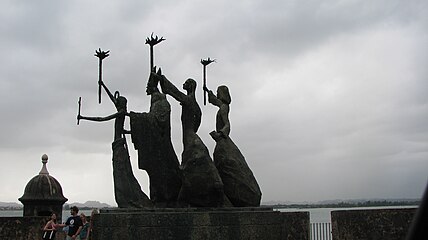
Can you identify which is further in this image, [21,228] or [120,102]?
[21,228]

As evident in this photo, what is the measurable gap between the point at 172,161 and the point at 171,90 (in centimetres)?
147

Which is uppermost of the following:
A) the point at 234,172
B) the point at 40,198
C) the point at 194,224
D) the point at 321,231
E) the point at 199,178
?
the point at 234,172

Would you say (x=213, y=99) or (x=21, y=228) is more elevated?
(x=213, y=99)

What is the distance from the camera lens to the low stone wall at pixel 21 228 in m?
12.4

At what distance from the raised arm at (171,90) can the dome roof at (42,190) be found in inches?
302

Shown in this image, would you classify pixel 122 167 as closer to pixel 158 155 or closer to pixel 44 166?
pixel 158 155

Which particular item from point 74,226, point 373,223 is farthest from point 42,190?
point 373,223

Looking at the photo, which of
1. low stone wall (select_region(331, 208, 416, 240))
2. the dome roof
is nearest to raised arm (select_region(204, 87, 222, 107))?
low stone wall (select_region(331, 208, 416, 240))

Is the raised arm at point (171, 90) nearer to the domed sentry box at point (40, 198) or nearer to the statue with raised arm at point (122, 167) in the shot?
the statue with raised arm at point (122, 167)

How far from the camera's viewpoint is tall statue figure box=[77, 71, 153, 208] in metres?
10.0

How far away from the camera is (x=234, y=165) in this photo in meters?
10.5

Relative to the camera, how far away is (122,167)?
10.4 m

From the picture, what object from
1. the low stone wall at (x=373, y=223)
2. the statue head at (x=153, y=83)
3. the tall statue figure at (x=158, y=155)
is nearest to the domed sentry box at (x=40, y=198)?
the tall statue figure at (x=158, y=155)

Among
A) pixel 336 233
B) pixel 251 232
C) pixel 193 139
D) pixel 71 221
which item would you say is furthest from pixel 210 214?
pixel 71 221
